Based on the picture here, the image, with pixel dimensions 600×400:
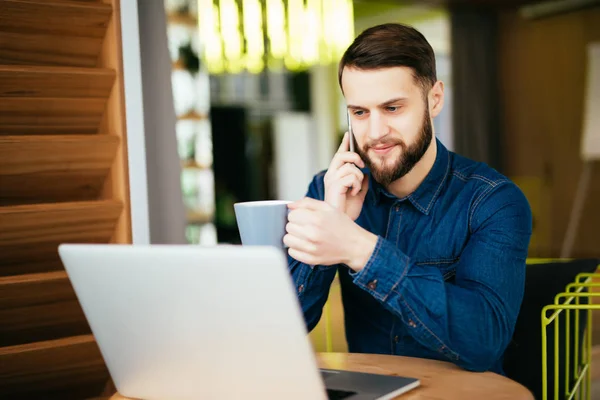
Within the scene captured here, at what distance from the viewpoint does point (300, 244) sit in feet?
3.26

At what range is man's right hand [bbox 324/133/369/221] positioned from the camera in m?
1.33

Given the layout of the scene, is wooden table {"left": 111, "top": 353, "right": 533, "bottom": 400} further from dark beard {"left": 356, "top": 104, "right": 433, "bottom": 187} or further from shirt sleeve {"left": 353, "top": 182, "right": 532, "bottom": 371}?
dark beard {"left": 356, "top": 104, "right": 433, "bottom": 187}

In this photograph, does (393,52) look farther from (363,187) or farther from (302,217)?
(302,217)

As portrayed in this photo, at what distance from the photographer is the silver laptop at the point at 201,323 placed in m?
0.73

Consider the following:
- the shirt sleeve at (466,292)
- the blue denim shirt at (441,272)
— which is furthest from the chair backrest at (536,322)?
the shirt sleeve at (466,292)

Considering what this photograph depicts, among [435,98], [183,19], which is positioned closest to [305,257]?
[435,98]

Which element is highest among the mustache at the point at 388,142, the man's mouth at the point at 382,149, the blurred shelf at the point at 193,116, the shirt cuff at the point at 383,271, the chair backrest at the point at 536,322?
the blurred shelf at the point at 193,116

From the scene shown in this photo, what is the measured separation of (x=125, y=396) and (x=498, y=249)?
69 centimetres

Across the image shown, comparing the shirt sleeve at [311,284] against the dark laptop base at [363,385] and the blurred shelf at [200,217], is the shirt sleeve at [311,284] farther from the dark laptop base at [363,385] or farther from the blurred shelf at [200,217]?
the blurred shelf at [200,217]

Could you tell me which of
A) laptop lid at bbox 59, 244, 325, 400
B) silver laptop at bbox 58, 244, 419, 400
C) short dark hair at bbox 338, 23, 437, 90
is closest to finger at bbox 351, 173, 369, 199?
short dark hair at bbox 338, 23, 437, 90

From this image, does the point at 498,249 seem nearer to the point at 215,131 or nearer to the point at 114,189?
the point at 114,189

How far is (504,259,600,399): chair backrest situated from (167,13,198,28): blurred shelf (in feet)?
16.2

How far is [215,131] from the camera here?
7.18m

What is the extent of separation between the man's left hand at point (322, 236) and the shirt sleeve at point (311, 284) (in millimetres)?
300
